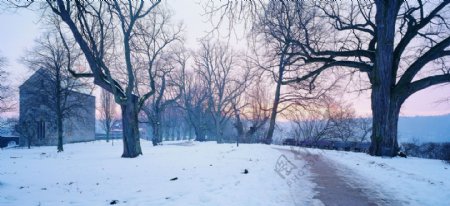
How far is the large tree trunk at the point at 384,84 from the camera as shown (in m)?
14.4

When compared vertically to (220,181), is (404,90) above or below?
above

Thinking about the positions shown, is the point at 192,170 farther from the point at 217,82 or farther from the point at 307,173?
the point at 217,82

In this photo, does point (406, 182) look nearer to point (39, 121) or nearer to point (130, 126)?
point (130, 126)

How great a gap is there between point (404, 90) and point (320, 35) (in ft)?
17.0

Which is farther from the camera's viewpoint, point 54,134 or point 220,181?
point 54,134

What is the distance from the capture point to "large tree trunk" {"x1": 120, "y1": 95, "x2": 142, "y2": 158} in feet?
52.6

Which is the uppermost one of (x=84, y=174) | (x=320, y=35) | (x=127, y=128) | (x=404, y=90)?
(x=320, y=35)

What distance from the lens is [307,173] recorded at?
31.5ft

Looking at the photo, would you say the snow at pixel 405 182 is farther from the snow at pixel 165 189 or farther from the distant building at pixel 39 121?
the distant building at pixel 39 121

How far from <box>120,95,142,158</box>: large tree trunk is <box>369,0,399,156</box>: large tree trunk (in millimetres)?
12097

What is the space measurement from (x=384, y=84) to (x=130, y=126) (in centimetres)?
1274

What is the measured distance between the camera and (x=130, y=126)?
634 inches

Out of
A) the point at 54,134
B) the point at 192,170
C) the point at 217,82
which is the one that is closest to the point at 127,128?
the point at 192,170

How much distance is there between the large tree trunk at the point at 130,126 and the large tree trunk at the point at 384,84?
39.7ft
